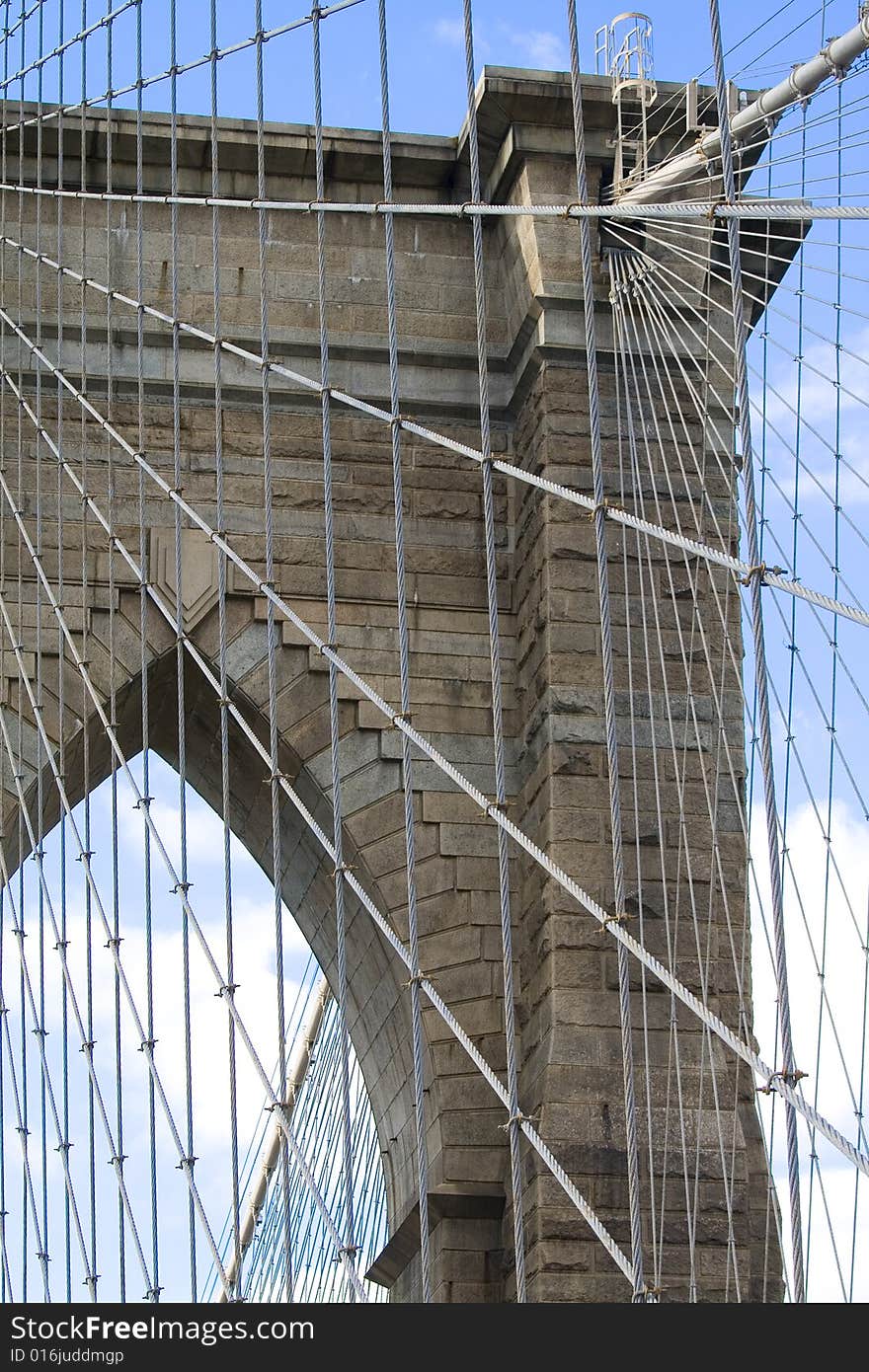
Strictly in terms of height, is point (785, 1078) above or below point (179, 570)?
below

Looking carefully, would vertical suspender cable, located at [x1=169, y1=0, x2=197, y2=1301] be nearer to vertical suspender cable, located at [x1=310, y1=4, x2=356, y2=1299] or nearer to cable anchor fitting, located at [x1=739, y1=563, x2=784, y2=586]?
vertical suspender cable, located at [x1=310, y1=4, x2=356, y2=1299]

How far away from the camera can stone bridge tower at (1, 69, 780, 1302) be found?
661 cm

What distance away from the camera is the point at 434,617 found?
7344 mm

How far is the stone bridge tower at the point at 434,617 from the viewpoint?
6.61 metres

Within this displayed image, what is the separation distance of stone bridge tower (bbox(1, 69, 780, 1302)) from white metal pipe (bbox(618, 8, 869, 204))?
1.10 ft

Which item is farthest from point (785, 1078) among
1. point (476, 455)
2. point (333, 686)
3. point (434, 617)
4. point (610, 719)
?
point (434, 617)

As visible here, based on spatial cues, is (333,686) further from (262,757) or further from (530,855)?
(262,757)

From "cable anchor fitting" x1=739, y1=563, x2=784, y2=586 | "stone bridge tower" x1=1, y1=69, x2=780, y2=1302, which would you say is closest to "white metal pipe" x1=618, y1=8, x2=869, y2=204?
"stone bridge tower" x1=1, y1=69, x2=780, y2=1302

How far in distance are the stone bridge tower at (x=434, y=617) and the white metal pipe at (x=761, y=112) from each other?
33 centimetres

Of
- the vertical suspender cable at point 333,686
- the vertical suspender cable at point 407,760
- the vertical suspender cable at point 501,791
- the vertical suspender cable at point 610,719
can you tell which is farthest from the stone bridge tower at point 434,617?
the vertical suspender cable at point 610,719

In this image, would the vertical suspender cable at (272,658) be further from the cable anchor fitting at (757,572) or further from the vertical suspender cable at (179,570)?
the cable anchor fitting at (757,572)

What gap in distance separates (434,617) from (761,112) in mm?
1866

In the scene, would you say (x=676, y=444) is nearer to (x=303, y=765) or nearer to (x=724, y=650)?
(x=724, y=650)
